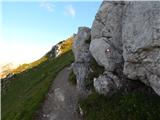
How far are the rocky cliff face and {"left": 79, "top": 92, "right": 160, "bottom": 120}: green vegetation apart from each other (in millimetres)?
947

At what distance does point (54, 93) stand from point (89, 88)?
717 cm

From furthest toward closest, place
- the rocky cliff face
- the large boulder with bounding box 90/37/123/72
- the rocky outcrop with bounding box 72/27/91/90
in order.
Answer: the rocky outcrop with bounding box 72/27/91/90, the large boulder with bounding box 90/37/123/72, the rocky cliff face

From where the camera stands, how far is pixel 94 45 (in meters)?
28.8

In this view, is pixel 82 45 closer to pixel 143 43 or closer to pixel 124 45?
pixel 124 45

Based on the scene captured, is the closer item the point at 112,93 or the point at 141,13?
the point at 141,13

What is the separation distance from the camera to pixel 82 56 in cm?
3281

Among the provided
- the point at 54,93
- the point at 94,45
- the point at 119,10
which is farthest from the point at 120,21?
the point at 54,93

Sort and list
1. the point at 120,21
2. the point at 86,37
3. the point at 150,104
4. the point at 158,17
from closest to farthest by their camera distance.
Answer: the point at 158,17 < the point at 150,104 < the point at 120,21 < the point at 86,37

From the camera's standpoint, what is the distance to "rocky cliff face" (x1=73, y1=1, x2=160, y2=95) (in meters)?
20.4

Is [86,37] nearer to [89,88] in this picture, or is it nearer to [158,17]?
[89,88]

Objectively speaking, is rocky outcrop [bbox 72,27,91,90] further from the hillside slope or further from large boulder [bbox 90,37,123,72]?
the hillside slope

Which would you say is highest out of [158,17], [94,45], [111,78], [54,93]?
[158,17]

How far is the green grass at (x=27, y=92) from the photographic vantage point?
3249cm

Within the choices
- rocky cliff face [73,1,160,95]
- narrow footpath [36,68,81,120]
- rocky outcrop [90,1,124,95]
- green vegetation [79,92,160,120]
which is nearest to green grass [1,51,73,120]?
narrow footpath [36,68,81,120]
